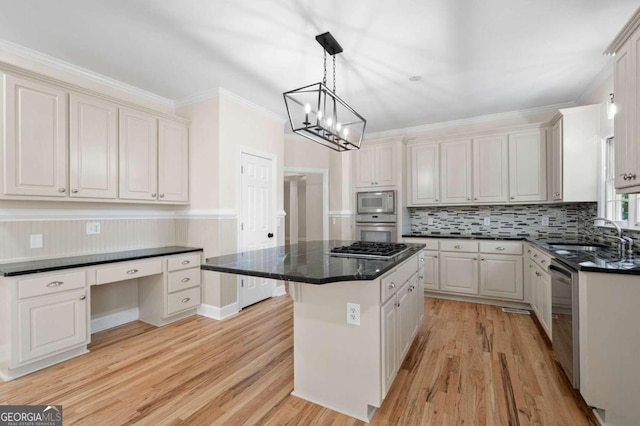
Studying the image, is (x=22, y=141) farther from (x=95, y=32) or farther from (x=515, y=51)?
(x=515, y=51)

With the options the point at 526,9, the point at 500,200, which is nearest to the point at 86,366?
the point at 526,9

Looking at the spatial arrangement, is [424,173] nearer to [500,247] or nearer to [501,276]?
[500,247]

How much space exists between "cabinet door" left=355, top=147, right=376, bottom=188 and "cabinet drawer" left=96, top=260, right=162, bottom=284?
3.16m

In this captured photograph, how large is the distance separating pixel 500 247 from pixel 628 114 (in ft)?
7.55

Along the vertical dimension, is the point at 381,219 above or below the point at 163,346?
above

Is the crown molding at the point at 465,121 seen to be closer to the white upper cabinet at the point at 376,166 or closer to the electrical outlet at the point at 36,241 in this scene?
the white upper cabinet at the point at 376,166

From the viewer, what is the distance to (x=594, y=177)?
10.8 feet

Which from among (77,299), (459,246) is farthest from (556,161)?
(77,299)

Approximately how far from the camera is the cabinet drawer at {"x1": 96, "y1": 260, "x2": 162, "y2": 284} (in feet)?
9.00

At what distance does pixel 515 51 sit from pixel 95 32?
3587mm

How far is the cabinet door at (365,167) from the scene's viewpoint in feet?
15.9

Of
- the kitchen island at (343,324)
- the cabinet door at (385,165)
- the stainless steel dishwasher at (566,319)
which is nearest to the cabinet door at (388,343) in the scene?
the kitchen island at (343,324)

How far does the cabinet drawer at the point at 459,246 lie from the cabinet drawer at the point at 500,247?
96mm

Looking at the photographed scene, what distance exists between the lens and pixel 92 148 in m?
2.91
